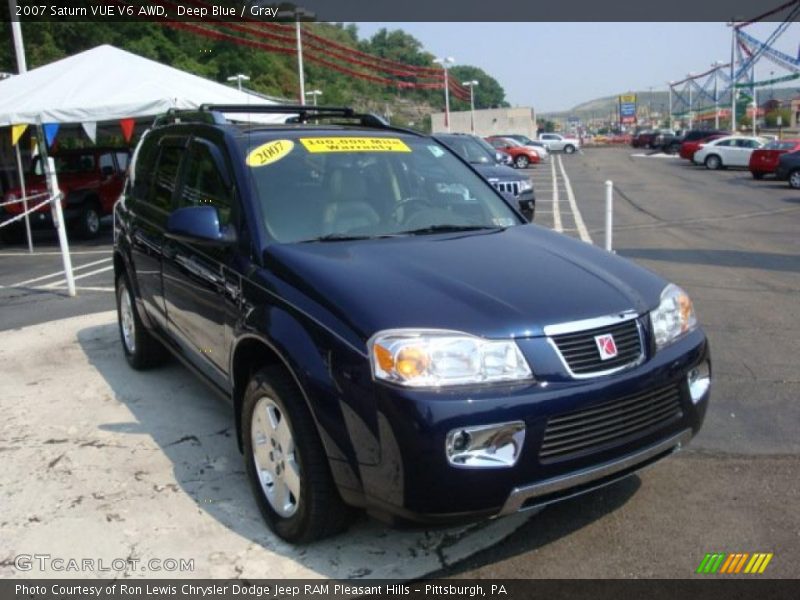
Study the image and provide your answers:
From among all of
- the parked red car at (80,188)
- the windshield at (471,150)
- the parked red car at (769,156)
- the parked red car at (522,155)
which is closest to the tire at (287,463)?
the windshield at (471,150)

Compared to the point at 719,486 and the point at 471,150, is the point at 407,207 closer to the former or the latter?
the point at 719,486

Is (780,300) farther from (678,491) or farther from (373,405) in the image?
(373,405)

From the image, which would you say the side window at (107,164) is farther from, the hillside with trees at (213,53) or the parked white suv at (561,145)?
the parked white suv at (561,145)

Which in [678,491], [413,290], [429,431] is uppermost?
[413,290]

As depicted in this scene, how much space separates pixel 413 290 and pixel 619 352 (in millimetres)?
830

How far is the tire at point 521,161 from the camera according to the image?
129ft

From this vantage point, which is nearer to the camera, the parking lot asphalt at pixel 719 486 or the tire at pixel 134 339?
the parking lot asphalt at pixel 719 486

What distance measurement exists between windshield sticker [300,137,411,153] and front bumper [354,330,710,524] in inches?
71.9

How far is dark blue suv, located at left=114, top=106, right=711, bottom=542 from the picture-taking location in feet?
8.77

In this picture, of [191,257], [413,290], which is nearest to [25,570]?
[191,257]

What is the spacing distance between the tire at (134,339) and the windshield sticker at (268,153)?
84.3 inches

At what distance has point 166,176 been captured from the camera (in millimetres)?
4824

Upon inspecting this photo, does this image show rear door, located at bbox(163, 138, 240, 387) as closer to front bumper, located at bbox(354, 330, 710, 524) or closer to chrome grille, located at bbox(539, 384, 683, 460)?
front bumper, located at bbox(354, 330, 710, 524)

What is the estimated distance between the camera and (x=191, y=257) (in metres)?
4.07
